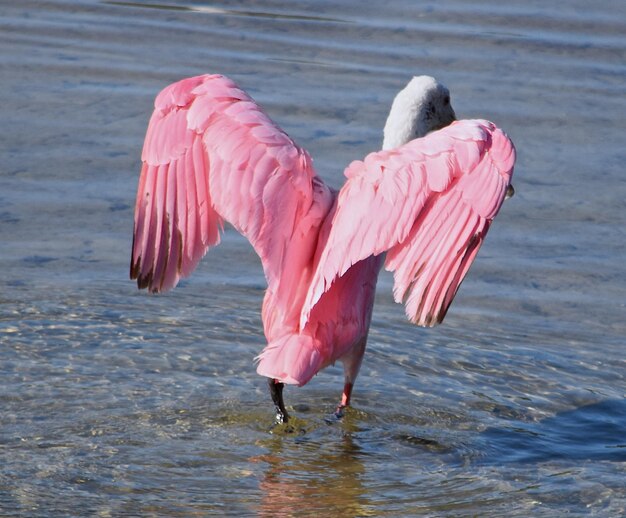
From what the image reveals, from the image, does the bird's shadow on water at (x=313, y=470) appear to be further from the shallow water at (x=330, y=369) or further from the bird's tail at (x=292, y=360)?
the bird's tail at (x=292, y=360)

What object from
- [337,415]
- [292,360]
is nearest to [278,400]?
[337,415]

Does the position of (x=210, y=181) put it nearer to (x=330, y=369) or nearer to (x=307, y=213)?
(x=307, y=213)

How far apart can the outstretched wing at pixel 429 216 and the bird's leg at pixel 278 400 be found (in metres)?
0.75

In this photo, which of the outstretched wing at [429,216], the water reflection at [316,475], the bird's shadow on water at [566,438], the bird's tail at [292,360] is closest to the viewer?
the outstretched wing at [429,216]

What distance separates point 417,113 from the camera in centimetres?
627

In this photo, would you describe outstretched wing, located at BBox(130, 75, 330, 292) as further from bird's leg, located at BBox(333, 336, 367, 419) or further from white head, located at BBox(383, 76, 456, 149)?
white head, located at BBox(383, 76, 456, 149)

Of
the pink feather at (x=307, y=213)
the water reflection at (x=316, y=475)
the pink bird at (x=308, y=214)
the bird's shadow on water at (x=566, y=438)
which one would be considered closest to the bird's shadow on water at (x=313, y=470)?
the water reflection at (x=316, y=475)

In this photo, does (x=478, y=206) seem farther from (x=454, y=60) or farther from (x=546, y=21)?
(x=546, y=21)

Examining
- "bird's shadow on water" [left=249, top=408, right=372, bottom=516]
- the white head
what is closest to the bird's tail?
"bird's shadow on water" [left=249, top=408, right=372, bottom=516]

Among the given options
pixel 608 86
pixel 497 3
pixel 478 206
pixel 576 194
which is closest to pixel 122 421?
pixel 478 206

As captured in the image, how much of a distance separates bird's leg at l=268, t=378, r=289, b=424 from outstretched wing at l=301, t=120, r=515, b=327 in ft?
2.45

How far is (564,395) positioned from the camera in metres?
6.15

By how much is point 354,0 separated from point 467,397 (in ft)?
23.4

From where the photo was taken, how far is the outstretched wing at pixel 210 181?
5.23 metres
